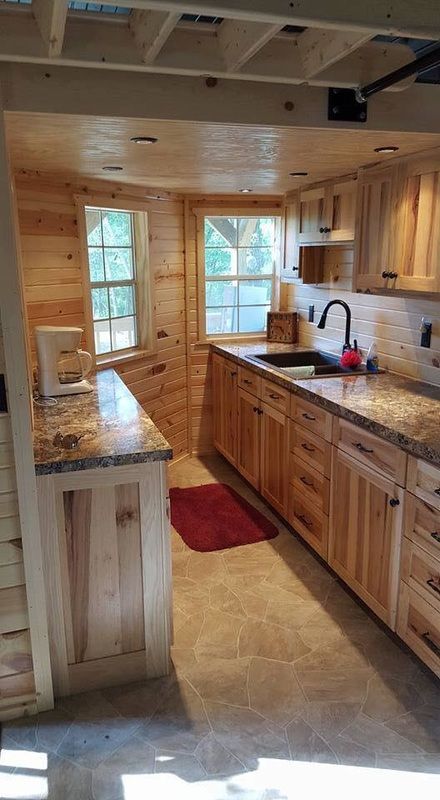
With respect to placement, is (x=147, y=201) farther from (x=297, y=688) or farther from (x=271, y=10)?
(x=297, y=688)

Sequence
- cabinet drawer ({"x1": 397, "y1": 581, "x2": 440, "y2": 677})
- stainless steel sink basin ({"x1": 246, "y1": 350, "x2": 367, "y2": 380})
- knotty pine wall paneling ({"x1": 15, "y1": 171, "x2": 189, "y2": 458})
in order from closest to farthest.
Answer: cabinet drawer ({"x1": 397, "y1": 581, "x2": 440, "y2": 677})
knotty pine wall paneling ({"x1": 15, "y1": 171, "x2": 189, "y2": 458})
stainless steel sink basin ({"x1": 246, "y1": 350, "x2": 367, "y2": 380})

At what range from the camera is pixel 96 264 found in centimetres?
362

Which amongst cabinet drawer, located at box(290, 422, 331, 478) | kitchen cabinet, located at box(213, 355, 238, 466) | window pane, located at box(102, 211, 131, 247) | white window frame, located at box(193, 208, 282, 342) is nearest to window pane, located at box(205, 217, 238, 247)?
white window frame, located at box(193, 208, 282, 342)

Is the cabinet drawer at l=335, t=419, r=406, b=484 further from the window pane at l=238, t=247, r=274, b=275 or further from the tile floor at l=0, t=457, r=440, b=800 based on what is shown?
the window pane at l=238, t=247, r=274, b=275

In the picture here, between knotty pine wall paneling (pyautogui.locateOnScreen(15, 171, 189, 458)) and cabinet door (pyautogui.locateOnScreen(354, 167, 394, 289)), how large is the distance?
1548 mm

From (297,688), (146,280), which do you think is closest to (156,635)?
(297,688)

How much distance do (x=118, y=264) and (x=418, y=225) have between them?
2.05 m

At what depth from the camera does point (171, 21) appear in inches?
56.9

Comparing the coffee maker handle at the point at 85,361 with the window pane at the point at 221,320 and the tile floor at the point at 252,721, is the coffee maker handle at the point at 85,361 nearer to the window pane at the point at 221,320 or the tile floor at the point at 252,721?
the tile floor at the point at 252,721

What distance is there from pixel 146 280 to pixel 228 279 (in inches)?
31.5

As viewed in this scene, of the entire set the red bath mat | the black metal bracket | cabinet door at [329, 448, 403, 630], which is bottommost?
the red bath mat

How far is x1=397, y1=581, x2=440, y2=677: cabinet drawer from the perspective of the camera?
2.13m

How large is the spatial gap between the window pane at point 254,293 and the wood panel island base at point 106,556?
2.52 metres

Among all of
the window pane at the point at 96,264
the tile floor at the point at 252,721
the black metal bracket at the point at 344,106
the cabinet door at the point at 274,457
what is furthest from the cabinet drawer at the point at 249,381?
the black metal bracket at the point at 344,106
